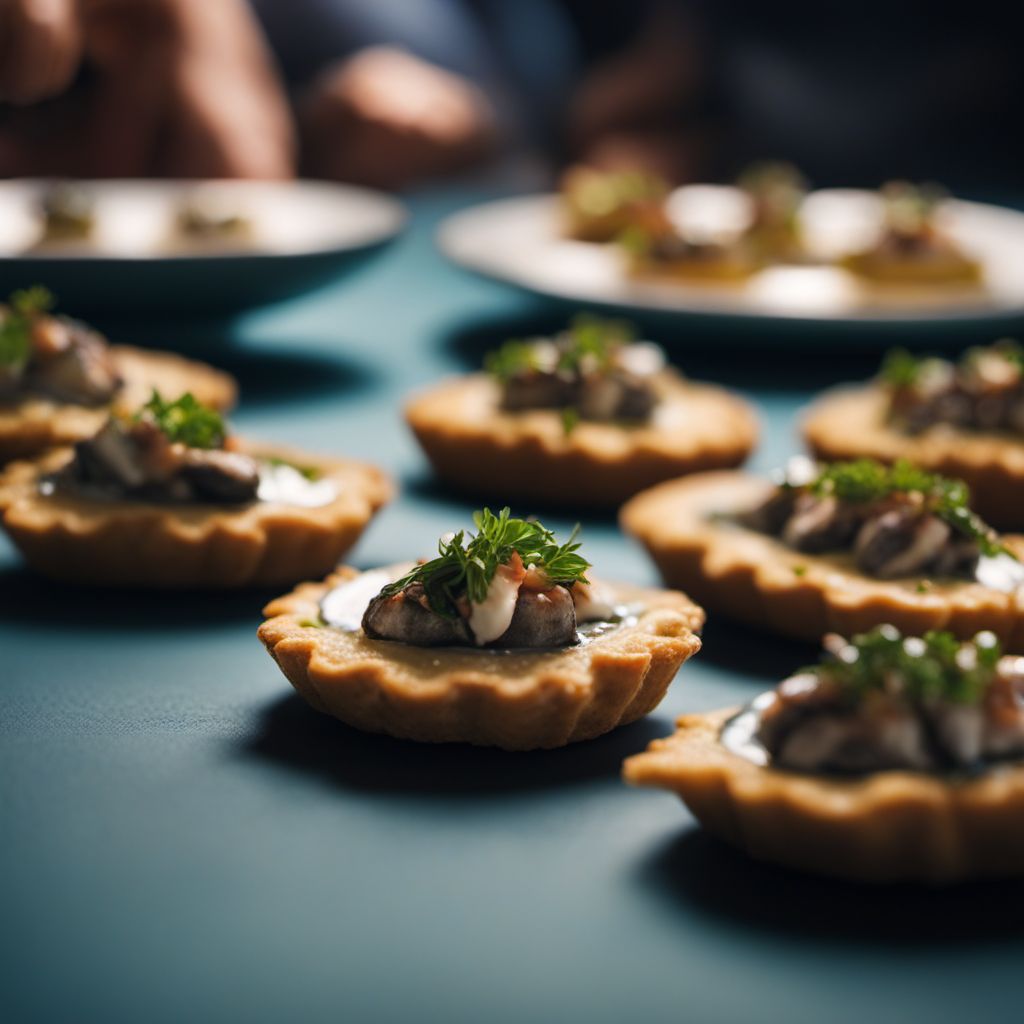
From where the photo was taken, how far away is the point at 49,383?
5188mm

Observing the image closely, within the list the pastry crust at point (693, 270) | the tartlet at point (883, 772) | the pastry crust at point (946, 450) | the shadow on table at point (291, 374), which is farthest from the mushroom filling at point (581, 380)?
the tartlet at point (883, 772)

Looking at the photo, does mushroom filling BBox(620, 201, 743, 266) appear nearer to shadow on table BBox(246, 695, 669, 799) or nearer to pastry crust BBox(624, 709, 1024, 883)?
shadow on table BBox(246, 695, 669, 799)

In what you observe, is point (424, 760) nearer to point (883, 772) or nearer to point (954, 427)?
point (883, 772)

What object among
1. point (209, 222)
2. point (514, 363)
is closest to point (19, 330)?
point (514, 363)

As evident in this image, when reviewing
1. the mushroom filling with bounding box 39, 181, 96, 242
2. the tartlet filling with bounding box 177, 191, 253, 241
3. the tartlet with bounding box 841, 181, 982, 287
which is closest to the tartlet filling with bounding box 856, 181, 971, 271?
the tartlet with bounding box 841, 181, 982, 287

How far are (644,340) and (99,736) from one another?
403cm

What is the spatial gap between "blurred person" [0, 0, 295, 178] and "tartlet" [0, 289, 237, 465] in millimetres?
4590

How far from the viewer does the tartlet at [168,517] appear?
414 cm

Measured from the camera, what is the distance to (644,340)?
23.1ft

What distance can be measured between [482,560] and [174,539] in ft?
3.61

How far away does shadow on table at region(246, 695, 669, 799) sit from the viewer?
3232 millimetres

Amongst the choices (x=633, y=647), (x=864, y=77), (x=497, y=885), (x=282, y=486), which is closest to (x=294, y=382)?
(x=282, y=486)

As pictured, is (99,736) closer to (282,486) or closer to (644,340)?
(282,486)

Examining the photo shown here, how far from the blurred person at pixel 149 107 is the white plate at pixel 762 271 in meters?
2.31
